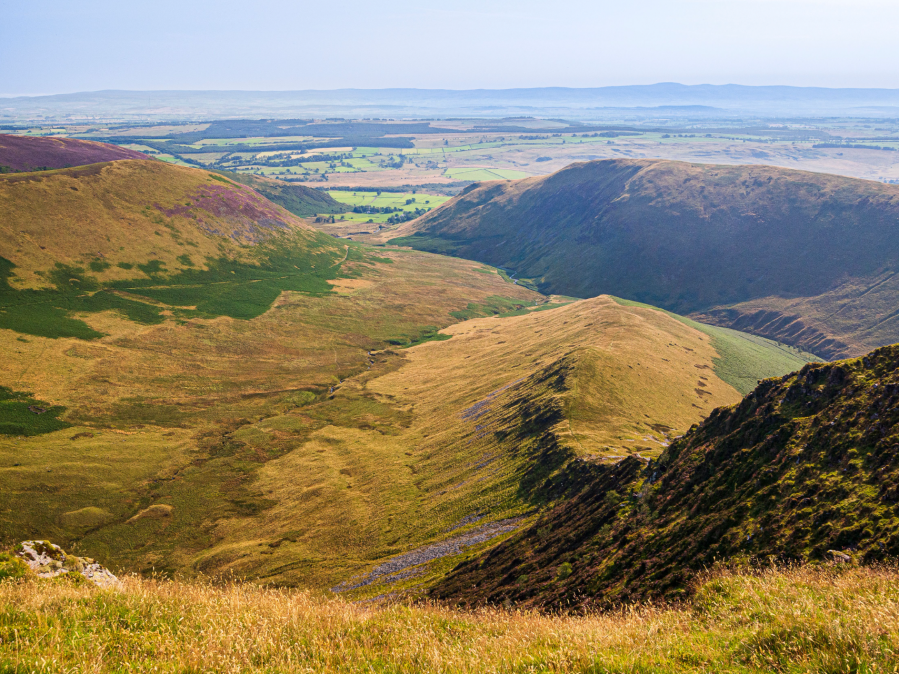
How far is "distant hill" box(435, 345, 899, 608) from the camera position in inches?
1232

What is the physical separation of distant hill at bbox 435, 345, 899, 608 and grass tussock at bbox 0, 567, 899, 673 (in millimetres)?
13161

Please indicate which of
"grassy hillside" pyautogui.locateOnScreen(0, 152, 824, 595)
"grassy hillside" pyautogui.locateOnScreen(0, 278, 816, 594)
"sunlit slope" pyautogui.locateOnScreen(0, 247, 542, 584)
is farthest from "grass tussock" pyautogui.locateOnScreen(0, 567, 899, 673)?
"sunlit slope" pyautogui.locateOnScreen(0, 247, 542, 584)

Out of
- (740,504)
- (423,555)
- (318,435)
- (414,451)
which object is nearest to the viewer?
(740,504)

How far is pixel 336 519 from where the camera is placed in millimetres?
91125

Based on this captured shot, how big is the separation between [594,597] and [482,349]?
13816 cm

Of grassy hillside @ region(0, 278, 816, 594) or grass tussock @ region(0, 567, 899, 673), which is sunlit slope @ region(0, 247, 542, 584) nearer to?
grassy hillside @ region(0, 278, 816, 594)

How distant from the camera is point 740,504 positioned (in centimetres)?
3784

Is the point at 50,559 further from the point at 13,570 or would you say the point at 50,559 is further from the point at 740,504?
the point at 740,504

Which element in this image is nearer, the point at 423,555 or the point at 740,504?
the point at 740,504

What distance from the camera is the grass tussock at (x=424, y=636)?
13000 mm

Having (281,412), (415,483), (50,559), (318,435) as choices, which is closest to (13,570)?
(50,559)

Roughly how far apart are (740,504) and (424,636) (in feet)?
103

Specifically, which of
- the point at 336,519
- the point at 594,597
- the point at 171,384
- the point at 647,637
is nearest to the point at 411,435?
the point at 336,519

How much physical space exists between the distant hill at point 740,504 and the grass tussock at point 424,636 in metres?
13.2
